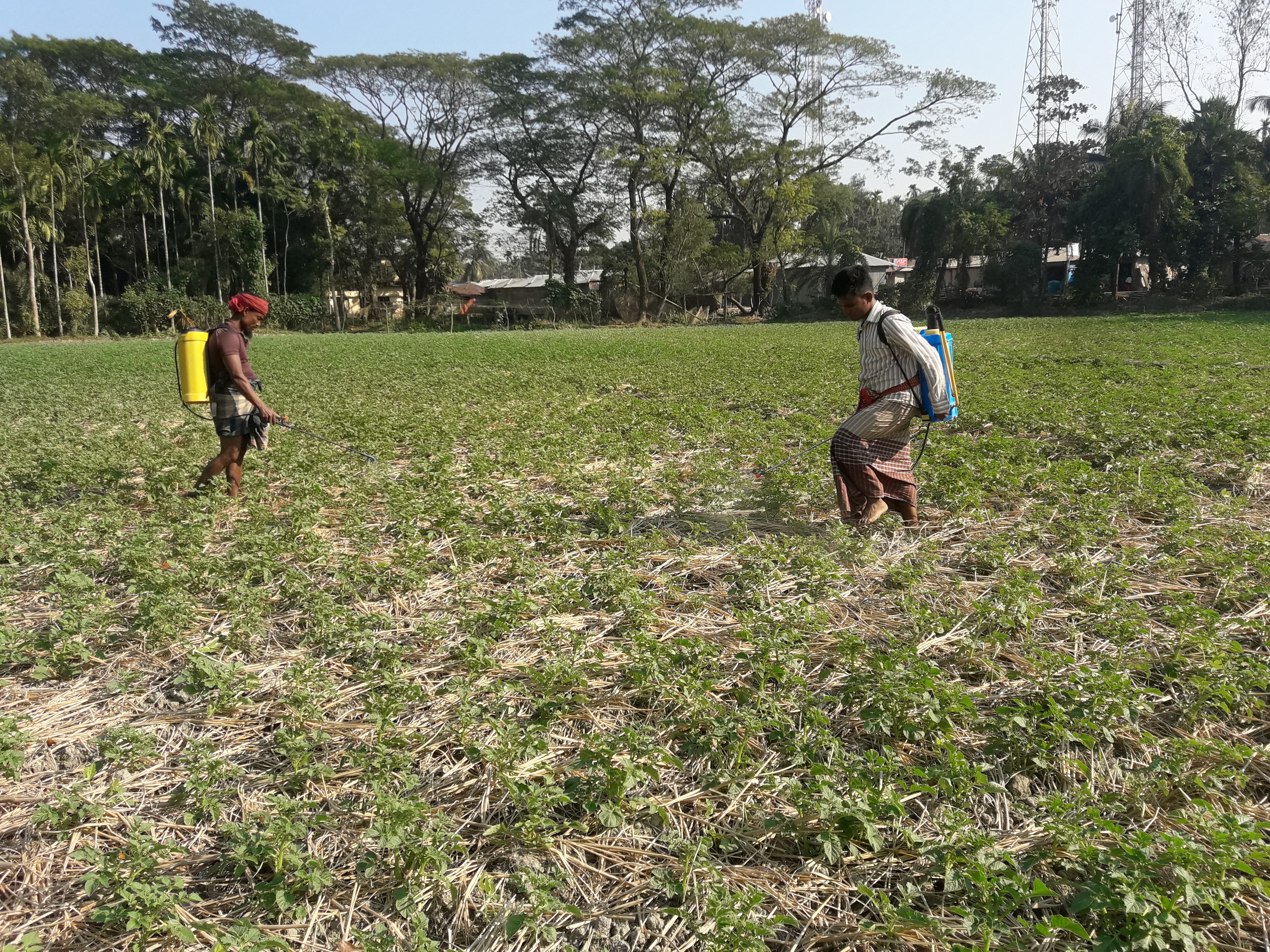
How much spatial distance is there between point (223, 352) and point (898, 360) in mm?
5427

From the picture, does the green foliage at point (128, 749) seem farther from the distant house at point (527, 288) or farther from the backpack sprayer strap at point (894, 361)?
the distant house at point (527, 288)

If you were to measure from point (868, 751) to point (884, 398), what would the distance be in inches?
130

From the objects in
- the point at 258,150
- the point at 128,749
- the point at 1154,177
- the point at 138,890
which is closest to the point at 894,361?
the point at 128,749

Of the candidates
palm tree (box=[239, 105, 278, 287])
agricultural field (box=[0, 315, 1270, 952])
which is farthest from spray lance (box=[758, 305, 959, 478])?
palm tree (box=[239, 105, 278, 287])

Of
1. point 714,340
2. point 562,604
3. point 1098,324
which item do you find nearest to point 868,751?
point 562,604

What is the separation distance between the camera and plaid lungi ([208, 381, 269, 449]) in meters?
6.95

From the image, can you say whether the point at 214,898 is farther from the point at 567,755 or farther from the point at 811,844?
the point at 811,844

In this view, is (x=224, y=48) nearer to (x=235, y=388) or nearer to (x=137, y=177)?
(x=137, y=177)

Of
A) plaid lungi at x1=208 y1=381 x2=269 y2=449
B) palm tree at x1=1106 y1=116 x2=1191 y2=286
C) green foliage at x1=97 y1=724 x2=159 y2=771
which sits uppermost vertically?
palm tree at x1=1106 y1=116 x2=1191 y2=286

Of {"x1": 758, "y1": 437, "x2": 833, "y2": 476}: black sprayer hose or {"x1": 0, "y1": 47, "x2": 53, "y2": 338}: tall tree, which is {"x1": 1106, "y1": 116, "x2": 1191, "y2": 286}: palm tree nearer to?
{"x1": 758, "y1": 437, "x2": 833, "y2": 476}: black sprayer hose

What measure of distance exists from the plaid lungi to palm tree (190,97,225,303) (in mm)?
41688

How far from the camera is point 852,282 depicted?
555 centimetres

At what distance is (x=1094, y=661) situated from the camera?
3.83m

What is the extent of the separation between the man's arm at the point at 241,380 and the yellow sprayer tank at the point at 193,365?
0.17 m
